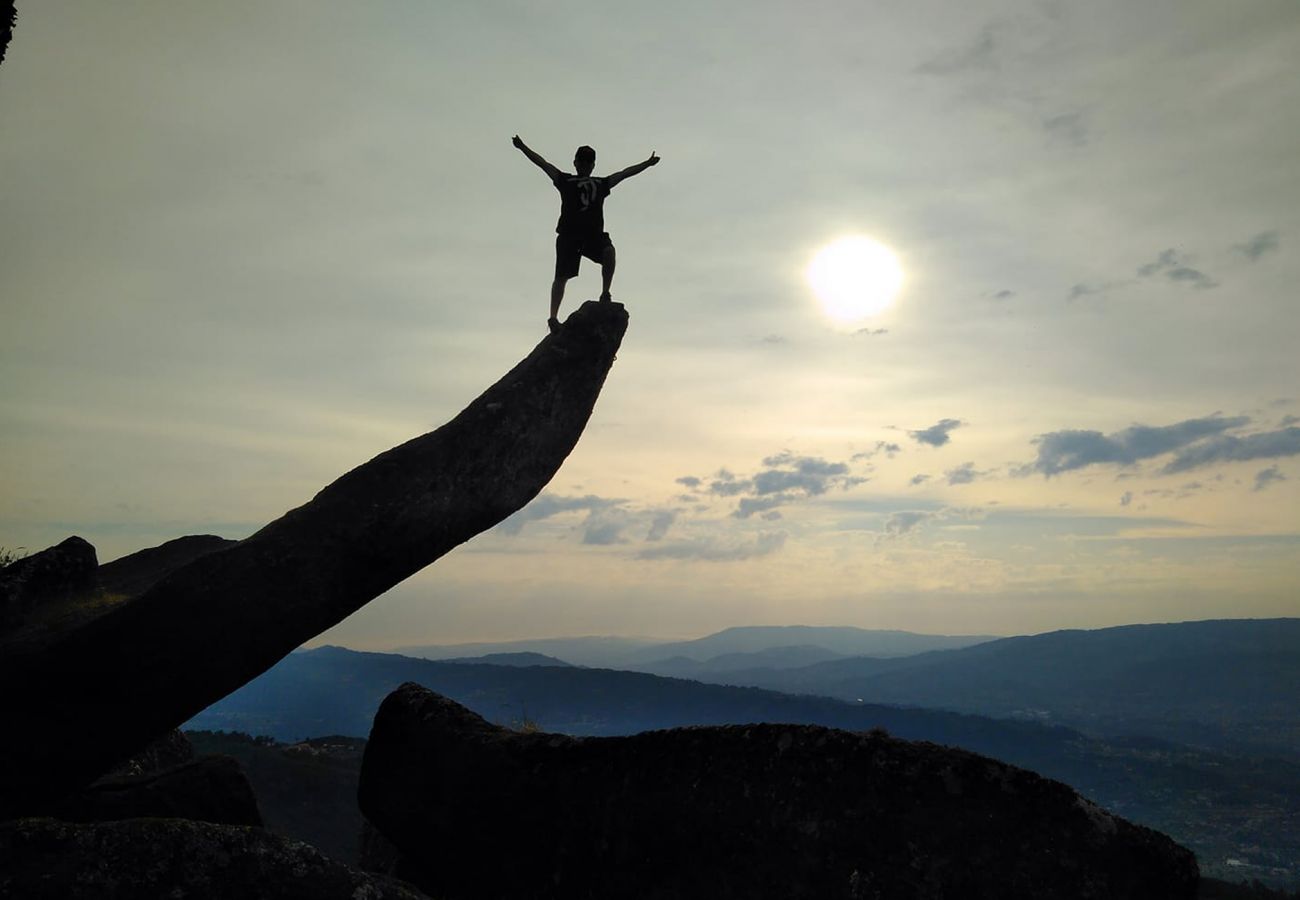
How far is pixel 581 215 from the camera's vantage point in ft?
58.3

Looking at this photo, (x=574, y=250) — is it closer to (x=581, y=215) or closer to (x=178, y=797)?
(x=581, y=215)

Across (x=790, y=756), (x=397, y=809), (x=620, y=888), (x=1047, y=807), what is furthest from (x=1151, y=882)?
(x=397, y=809)

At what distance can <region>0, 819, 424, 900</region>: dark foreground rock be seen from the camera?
5934mm

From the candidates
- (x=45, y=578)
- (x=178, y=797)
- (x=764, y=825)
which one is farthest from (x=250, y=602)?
(x=764, y=825)

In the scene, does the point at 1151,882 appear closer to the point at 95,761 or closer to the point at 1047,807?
the point at 1047,807

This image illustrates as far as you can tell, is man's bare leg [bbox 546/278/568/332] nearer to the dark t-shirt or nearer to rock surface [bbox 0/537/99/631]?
the dark t-shirt

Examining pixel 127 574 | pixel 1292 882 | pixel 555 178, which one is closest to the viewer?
pixel 127 574

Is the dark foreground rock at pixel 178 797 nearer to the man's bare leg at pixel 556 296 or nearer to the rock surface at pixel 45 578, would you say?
the rock surface at pixel 45 578

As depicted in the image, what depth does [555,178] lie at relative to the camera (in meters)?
17.9

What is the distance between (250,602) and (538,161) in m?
9.79

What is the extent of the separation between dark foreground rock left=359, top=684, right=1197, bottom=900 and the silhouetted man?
30.9 ft

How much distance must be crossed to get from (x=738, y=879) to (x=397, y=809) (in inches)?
198

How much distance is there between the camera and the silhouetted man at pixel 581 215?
58.2 ft

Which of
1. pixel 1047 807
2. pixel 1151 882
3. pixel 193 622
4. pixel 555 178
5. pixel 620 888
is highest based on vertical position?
pixel 555 178
